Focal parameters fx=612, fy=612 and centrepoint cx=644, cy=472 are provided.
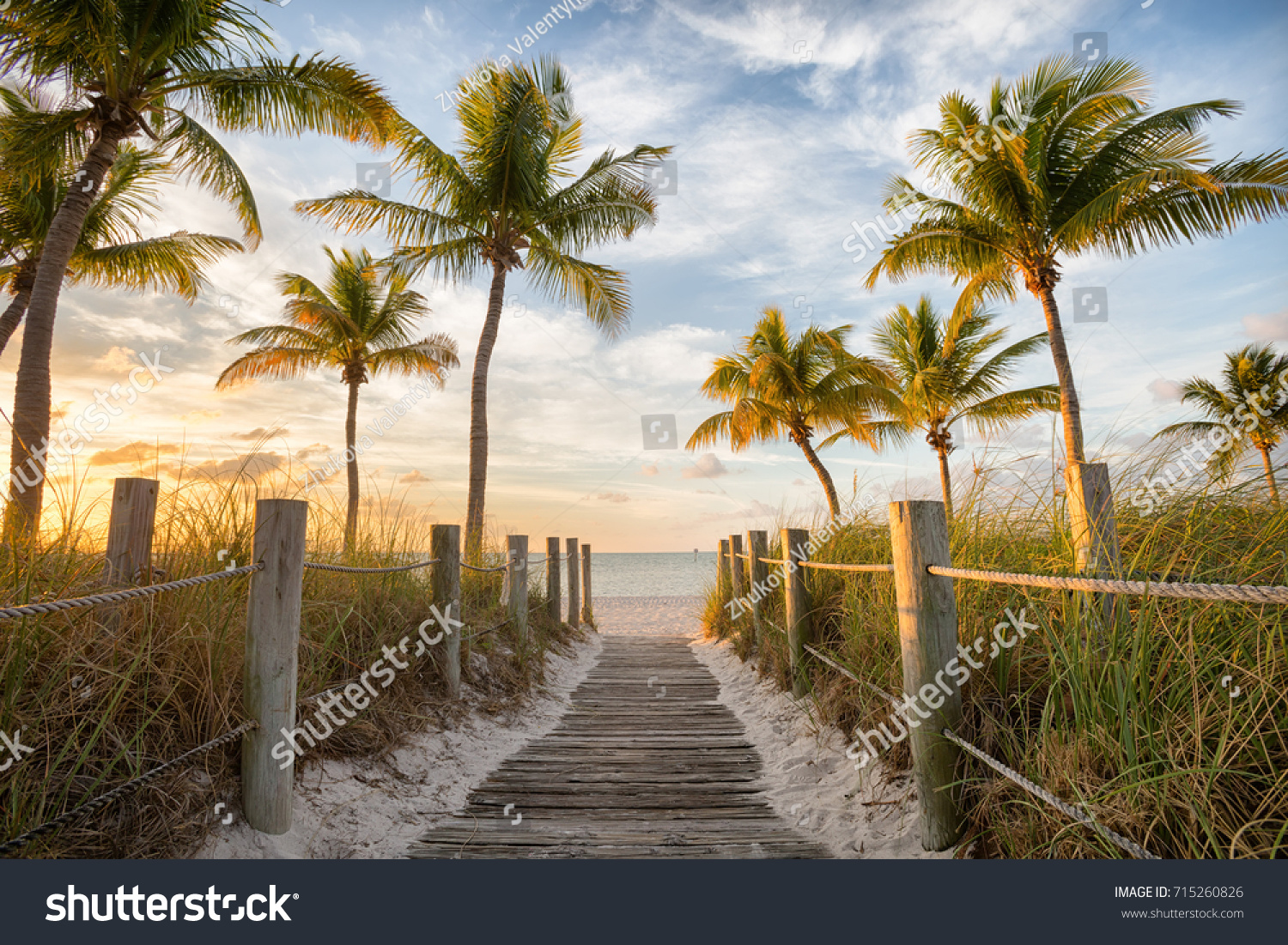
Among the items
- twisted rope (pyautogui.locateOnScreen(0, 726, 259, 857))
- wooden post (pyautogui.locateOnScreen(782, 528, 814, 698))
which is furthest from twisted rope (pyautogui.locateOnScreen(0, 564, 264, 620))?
wooden post (pyautogui.locateOnScreen(782, 528, 814, 698))

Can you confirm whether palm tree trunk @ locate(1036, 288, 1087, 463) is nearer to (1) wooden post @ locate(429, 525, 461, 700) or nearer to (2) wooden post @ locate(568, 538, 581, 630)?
(2) wooden post @ locate(568, 538, 581, 630)

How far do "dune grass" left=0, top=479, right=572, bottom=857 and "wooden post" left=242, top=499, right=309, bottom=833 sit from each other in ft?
0.39

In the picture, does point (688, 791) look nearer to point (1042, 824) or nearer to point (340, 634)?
point (1042, 824)

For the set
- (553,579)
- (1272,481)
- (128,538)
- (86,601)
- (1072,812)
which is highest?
(1272,481)

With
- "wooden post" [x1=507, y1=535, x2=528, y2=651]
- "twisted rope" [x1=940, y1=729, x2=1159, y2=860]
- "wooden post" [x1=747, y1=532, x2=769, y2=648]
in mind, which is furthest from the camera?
"wooden post" [x1=747, y1=532, x2=769, y2=648]

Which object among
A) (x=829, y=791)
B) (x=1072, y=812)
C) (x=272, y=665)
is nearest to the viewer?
(x=1072, y=812)

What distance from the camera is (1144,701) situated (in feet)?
6.36

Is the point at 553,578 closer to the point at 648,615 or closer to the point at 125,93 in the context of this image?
the point at 125,93

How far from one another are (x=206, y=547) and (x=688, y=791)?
124 inches

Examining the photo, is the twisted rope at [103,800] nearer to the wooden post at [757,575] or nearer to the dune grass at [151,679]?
the dune grass at [151,679]

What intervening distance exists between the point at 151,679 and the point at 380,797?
1.28 m

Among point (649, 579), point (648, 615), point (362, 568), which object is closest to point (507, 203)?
point (362, 568)

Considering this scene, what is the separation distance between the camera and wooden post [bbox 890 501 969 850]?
2.53m

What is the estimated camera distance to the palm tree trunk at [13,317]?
1200 centimetres
